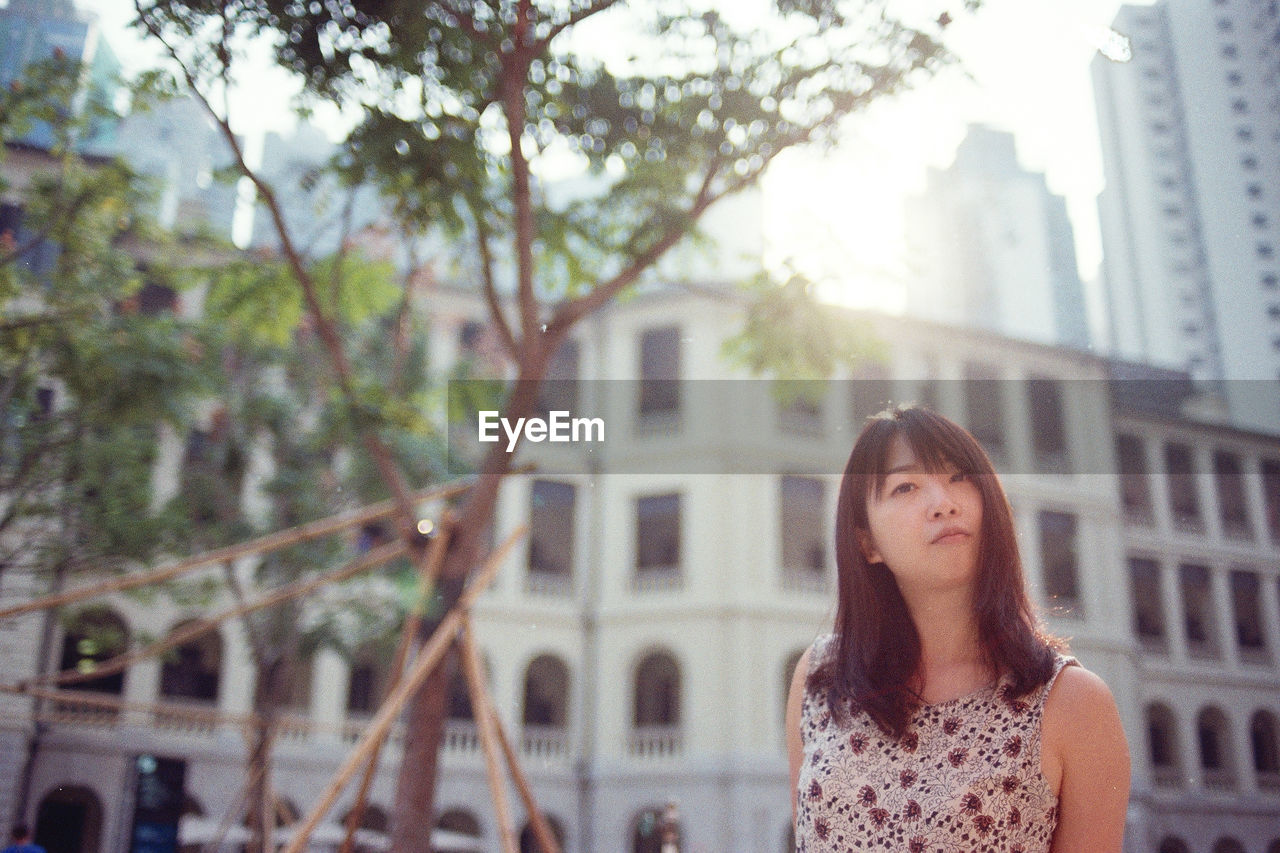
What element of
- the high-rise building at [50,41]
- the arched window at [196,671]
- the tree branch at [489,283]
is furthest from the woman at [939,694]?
the arched window at [196,671]

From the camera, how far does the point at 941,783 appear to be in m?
1.67

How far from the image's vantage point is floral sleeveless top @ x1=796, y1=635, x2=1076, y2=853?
1612mm

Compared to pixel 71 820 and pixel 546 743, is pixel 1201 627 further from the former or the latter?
pixel 71 820

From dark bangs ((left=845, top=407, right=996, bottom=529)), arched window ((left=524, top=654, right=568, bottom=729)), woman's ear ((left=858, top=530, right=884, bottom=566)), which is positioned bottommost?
woman's ear ((left=858, top=530, right=884, bottom=566))

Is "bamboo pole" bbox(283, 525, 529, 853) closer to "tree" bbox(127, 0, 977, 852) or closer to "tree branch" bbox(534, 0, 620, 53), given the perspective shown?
"tree" bbox(127, 0, 977, 852)

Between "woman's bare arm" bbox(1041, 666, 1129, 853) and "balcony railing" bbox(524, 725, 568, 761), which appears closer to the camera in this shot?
"woman's bare arm" bbox(1041, 666, 1129, 853)

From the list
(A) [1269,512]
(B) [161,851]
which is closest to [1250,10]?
(B) [161,851]

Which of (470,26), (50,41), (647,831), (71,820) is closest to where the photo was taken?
(470,26)

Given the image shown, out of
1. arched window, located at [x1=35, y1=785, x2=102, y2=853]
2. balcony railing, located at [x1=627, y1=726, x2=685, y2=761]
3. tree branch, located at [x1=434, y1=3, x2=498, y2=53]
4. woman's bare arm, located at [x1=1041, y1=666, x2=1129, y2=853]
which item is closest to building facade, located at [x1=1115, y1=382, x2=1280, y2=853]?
balcony railing, located at [x1=627, y1=726, x2=685, y2=761]

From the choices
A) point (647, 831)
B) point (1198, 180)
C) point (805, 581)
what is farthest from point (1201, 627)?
point (1198, 180)

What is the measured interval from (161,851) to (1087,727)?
12.0m

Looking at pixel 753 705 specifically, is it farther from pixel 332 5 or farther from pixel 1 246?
pixel 332 5

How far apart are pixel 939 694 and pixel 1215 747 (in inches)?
848

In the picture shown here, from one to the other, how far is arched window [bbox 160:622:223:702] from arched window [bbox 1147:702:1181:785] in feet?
58.3
